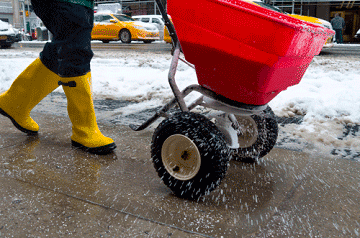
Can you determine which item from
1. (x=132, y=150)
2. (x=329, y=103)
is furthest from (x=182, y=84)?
(x=132, y=150)

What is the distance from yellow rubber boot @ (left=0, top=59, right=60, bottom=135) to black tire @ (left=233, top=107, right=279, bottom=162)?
1426mm

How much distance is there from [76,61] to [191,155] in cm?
103

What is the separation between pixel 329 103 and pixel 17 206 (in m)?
2.92

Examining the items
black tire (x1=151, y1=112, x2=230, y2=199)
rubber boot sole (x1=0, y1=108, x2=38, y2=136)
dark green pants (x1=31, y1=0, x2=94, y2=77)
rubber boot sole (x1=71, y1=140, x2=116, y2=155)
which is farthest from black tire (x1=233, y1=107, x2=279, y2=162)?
rubber boot sole (x1=0, y1=108, x2=38, y2=136)

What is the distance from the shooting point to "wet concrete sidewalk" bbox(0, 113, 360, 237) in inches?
57.6

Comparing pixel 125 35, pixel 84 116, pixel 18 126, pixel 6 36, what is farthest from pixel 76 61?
pixel 125 35

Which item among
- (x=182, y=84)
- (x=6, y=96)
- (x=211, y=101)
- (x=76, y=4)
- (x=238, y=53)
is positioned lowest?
(x=182, y=84)

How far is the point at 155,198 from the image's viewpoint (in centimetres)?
174

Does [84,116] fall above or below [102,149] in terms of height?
above

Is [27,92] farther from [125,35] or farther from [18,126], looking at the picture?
[125,35]

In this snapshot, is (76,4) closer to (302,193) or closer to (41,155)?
(41,155)

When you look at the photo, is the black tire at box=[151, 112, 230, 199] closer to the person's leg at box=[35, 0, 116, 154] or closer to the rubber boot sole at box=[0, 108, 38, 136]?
the person's leg at box=[35, 0, 116, 154]

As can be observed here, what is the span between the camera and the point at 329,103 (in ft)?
11.1

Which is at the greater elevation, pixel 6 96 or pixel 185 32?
pixel 185 32
